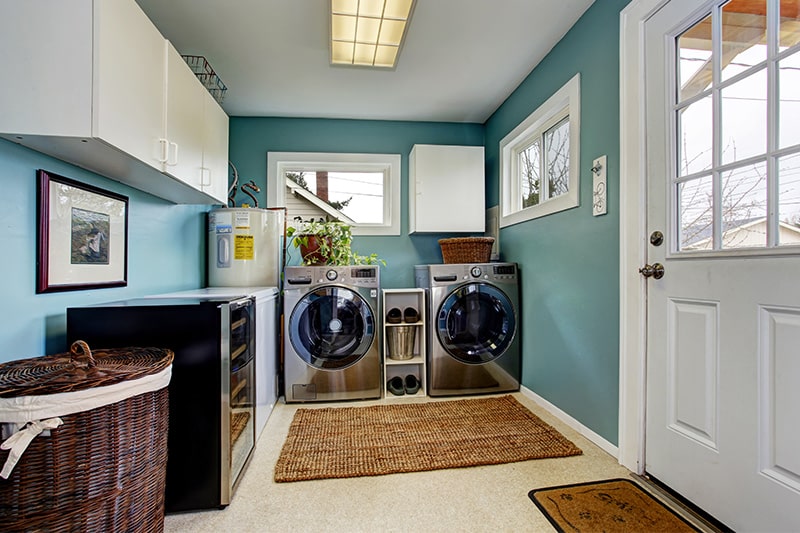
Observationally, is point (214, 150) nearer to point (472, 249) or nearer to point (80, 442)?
point (80, 442)

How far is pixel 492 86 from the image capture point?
105 inches

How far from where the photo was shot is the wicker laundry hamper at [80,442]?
815mm

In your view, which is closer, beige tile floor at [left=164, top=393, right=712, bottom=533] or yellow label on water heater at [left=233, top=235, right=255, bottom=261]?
beige tile floor at [left=164, top=393, right=712, bottom=533]

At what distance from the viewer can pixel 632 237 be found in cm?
156

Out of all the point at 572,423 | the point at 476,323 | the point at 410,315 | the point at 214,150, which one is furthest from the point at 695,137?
the point at 214,150

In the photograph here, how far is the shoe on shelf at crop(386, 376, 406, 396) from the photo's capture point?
259cm

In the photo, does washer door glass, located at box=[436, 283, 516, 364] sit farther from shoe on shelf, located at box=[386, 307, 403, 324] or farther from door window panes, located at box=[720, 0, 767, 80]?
door window panes, located at box=[720, 0, 767, 80]

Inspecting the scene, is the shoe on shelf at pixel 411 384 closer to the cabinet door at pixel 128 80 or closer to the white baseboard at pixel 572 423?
the white baseboard at pixel 572 423

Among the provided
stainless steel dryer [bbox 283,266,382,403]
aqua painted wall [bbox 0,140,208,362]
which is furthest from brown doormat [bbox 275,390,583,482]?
aqua painted wall [bbox 0,140,208,362]

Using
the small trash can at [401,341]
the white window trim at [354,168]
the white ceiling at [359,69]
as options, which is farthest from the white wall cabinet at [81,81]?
the small trash can at [401,341]

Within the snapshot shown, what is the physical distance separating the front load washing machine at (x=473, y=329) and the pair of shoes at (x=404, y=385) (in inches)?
4.9

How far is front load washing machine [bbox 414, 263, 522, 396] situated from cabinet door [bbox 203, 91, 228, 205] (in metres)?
1.49

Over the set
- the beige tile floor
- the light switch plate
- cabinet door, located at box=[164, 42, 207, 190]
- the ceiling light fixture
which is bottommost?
the beige tile floor

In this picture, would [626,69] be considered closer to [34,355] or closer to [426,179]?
[426,179]
